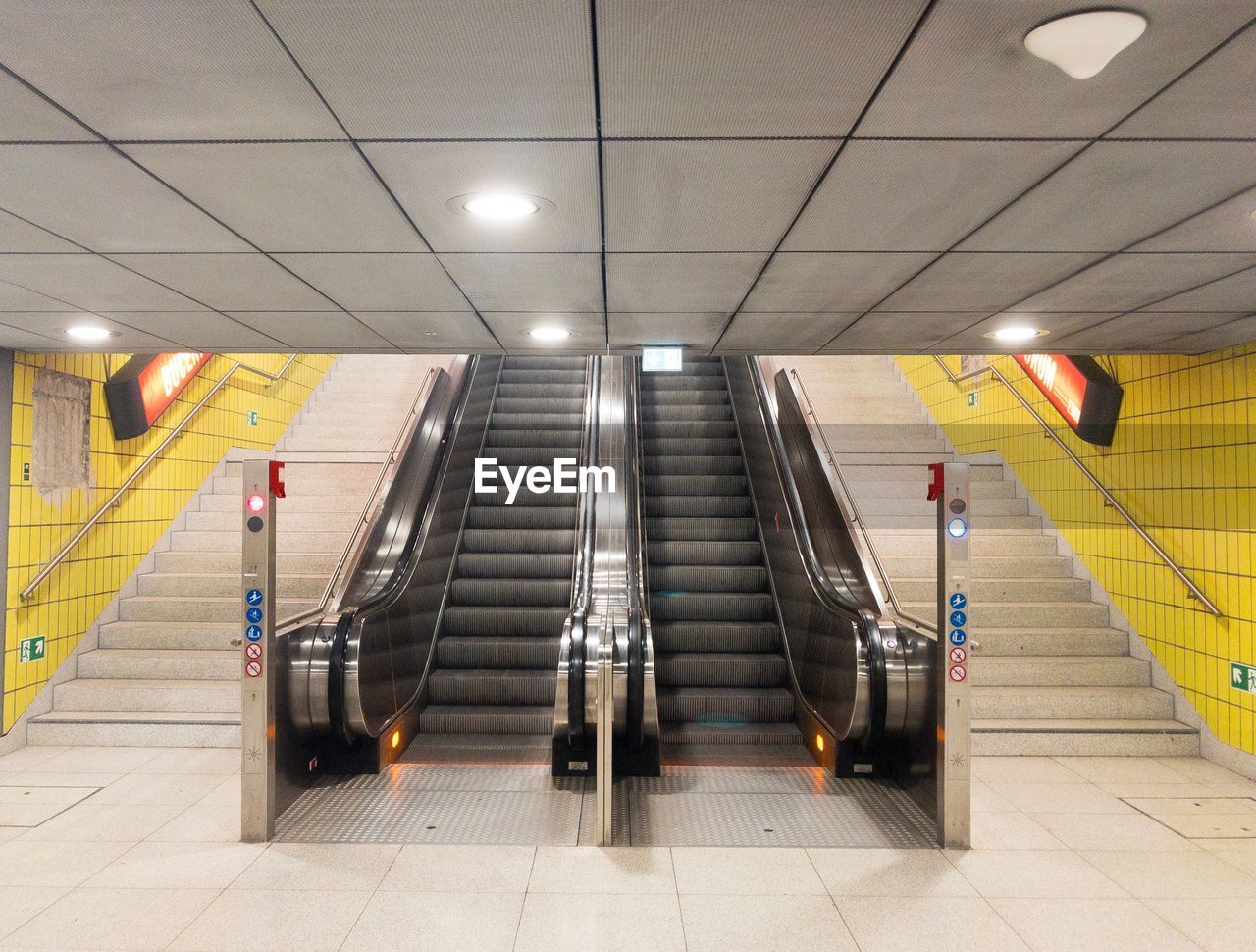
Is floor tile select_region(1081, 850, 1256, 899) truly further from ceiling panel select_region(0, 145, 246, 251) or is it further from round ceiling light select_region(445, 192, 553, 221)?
ceiling panel select_region(0, 145, 246, 251)

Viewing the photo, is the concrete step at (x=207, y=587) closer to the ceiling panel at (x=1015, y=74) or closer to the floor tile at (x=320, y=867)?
the floor tile at (x=320, y=867)

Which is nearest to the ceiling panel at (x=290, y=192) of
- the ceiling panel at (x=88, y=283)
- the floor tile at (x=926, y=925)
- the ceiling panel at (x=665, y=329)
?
the ceiling panel at (x=88, y=283)

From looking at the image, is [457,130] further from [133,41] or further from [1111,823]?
[1111,823]

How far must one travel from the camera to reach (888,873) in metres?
3.32

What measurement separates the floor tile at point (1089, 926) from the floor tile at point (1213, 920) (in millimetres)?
54

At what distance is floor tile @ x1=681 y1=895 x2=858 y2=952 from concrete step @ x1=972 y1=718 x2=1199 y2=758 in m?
2.23

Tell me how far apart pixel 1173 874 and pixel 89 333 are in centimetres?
571

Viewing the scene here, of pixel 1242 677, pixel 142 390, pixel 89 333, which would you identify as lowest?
pixel 1242 677

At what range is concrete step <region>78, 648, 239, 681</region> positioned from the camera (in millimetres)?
5273

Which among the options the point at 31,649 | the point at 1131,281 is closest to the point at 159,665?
the point at 31,649

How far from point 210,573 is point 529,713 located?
278cm

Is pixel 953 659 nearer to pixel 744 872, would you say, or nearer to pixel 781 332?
pixel 744 872

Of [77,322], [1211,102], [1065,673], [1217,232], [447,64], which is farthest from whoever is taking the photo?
[1065,673]

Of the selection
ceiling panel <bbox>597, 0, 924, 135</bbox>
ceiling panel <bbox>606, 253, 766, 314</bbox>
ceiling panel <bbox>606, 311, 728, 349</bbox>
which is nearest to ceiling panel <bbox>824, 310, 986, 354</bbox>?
ceiling panel <bbox>606, 311, 728, 349</bbox>
